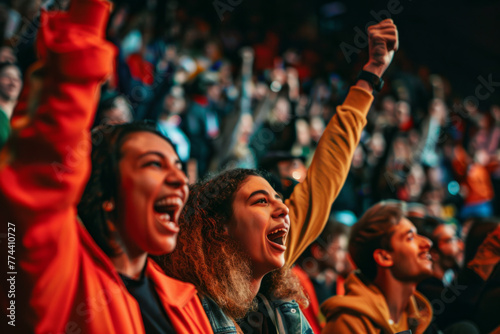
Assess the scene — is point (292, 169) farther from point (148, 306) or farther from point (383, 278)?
point (148, 306)

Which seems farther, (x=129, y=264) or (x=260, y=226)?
(x=260, y=226)

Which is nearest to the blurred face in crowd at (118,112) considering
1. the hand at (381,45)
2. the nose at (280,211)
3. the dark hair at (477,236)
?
the hand at (381,45)

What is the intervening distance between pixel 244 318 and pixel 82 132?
2.98ft

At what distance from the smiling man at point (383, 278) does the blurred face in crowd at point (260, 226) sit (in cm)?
51

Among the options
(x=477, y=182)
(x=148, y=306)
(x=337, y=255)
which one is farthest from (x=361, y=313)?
(x=477, y=182)

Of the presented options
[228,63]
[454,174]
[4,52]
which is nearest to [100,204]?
[4,52]

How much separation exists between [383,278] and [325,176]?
1.66 ft

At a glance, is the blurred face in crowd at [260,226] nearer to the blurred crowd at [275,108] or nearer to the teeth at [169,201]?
the teeth at [169,201]

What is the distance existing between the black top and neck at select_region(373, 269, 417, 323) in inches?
43.7

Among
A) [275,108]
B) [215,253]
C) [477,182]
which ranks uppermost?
[215,253]

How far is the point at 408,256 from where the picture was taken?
2021mm

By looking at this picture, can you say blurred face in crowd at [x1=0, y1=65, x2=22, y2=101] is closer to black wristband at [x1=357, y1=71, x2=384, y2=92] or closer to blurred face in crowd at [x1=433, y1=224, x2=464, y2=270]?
black wristband at [x1=357, y1=71, x2=384, y2=92]

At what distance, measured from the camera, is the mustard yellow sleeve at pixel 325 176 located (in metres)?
1.89

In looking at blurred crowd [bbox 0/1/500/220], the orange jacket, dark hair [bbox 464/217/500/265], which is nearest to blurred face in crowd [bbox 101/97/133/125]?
blurred crowd [bbox 0/1/500/220]
